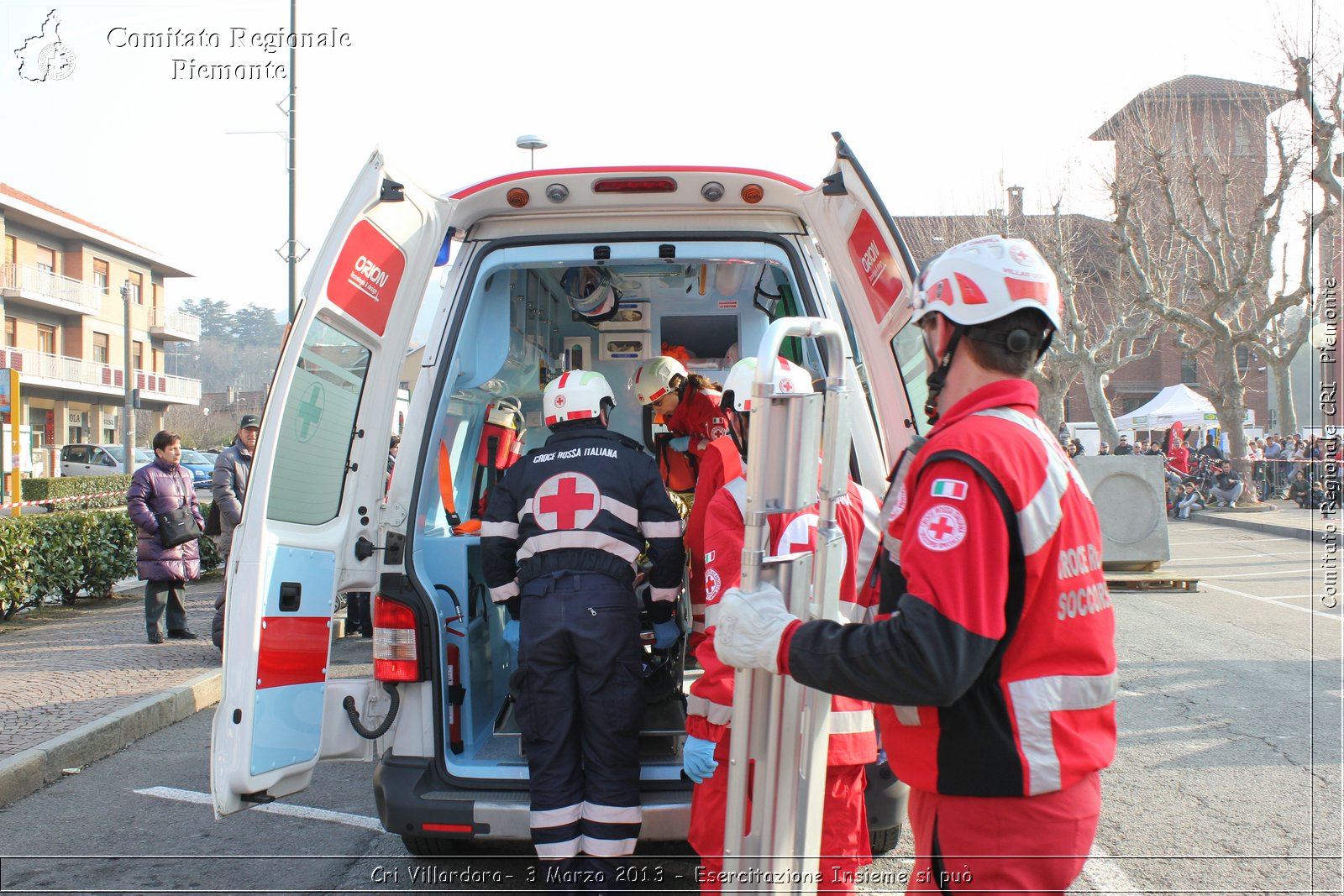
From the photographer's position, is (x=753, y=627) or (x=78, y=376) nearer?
(x=753, y=627)

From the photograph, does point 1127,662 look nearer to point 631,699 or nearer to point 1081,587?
point 631,699

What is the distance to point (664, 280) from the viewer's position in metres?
6.74

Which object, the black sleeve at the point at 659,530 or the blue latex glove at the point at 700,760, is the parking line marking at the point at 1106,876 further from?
the black sleeve at the point at 659,530

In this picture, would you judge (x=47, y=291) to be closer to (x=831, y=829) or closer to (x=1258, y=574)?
(x=1258, y=574)

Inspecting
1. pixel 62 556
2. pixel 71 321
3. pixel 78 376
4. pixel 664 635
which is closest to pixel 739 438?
pixel 664 635

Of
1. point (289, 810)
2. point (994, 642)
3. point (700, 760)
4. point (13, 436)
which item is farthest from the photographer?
point (13, 436)

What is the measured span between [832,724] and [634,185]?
2.07m

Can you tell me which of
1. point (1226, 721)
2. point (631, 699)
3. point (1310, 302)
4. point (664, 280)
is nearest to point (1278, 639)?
point (1226, 721)

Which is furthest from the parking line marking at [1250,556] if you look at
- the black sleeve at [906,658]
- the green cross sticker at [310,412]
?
the black sleeve at [906,658]

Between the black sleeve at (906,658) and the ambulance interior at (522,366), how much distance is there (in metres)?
1.90

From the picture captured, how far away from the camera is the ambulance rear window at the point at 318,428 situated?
3053mm

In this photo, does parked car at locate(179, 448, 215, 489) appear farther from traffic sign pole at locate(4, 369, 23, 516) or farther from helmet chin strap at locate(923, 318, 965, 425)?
helmet chin strap at locate(923, 318, 965, 425)

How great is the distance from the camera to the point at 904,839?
4.26m

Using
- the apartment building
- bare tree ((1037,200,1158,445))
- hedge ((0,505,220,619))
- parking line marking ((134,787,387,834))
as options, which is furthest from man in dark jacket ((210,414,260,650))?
the apartment building
